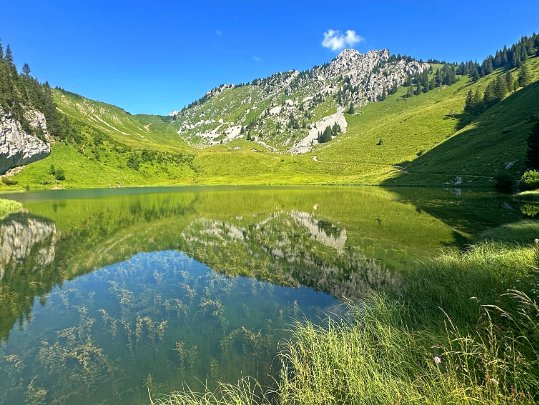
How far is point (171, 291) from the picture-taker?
72.6 ft

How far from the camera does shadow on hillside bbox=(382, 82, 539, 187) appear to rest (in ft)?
350

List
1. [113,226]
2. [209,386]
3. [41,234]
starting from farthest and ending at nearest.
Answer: [113,226]
[41,234]
[209,386]

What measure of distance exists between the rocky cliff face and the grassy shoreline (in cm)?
18508

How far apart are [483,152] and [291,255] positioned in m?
122

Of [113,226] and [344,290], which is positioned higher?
[113,226]

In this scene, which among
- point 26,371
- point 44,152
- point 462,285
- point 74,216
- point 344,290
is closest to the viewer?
point 26,371

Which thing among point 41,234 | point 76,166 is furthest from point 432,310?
point 76,166

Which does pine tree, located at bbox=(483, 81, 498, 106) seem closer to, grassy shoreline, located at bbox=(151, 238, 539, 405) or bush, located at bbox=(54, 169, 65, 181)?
grassy shoreline, located at bbox=(151, 238, 539, 405)

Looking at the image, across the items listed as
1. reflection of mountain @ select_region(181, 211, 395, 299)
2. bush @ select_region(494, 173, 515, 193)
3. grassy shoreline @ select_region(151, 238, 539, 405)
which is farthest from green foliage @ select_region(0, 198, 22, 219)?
bush @ select_region(494, 173, 515, 193)

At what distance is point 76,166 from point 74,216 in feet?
456

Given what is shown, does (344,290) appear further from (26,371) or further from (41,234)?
(41,234)

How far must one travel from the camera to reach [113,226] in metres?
47.8

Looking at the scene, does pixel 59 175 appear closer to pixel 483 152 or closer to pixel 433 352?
pixel 433 352

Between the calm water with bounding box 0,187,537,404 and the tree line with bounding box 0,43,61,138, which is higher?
the tree line with bounding box 0,43,61,138
